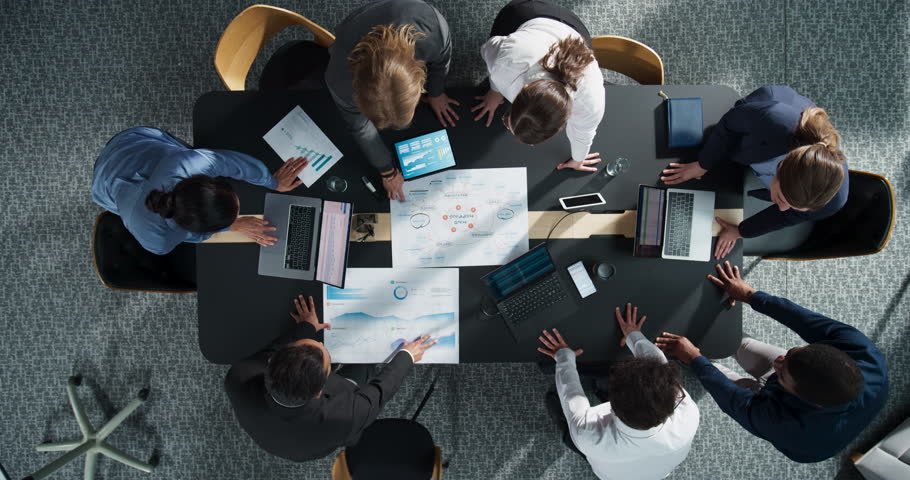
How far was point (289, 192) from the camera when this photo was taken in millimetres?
1727

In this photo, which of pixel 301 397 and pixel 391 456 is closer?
pixel 301 397

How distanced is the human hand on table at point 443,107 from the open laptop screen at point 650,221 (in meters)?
0.76

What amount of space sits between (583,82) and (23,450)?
10.7 feet

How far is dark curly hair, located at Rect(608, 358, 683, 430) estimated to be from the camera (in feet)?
4.75

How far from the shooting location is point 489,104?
1.70 m

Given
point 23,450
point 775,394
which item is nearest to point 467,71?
point 775,394

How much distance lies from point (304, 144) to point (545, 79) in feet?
3.02

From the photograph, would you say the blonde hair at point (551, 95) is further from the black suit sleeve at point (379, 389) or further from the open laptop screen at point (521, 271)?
the black suit sleeve at point (379, 389)

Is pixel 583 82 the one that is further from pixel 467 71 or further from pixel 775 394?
pixel 775 394

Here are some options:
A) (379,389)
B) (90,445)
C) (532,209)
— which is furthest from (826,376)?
(90,445)

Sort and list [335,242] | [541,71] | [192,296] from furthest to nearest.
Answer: [192,296], [335,242], [541,71]

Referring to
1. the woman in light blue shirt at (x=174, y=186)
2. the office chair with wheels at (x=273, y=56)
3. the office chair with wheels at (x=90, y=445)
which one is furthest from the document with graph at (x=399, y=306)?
the office chair with wheels at (x=90, y=445)

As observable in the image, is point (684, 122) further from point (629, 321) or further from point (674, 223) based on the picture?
point (629, 321)

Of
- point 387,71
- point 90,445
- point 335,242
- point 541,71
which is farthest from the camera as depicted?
point 90,445
